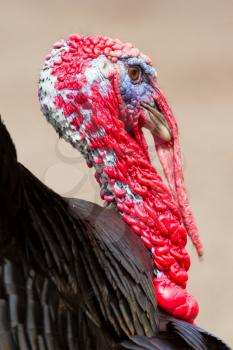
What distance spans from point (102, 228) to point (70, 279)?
0.19 m

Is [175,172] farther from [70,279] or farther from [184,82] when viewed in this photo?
[184,82]

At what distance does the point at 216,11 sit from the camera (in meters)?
5.07

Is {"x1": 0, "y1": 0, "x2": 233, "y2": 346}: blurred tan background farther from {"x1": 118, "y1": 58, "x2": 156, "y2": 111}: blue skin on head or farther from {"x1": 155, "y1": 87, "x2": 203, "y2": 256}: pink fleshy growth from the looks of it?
{"x1": 118, "y1": 58, "x2": 156, "y2": 111}: blue skin on head

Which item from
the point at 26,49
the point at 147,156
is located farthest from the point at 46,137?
the point at 147,156

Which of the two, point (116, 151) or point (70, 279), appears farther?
point (116, 151)

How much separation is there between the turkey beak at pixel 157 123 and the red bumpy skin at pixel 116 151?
7 cm

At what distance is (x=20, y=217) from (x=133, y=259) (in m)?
0.33

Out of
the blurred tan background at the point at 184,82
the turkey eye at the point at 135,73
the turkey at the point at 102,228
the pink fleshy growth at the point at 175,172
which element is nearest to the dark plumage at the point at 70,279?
the turkey at the point at 102,228

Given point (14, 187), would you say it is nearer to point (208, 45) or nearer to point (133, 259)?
point (133, 259)

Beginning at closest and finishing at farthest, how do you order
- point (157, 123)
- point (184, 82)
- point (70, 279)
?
point (70, 279), point (157, 123), point (184, 82)

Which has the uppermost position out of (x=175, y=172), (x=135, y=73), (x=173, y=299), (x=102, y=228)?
(x=135, y=73)

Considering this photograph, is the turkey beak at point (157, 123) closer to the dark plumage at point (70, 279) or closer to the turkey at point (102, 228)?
the turkey at point (102, 228)

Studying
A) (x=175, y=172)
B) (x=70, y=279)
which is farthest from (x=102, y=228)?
(x=175, y=172)

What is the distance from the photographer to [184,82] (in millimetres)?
4691
